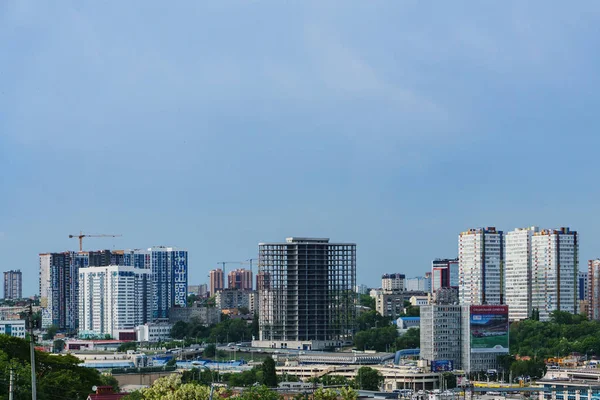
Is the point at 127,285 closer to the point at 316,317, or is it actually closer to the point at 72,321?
the point at 72,321

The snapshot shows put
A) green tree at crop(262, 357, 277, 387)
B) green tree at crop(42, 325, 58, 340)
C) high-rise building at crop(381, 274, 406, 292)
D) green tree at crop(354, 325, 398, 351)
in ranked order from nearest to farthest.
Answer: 1. green tree at crop(262, 357, 277, 387)
2. green tree at crop(354, 325, 398, 351)
3. green tree at crop(42, 325, 58, 340)
4. high-rise building at crop(381, 274, 406, 292)

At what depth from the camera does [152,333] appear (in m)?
69.2

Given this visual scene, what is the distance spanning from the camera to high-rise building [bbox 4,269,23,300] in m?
113

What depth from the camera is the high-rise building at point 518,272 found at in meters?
60.1

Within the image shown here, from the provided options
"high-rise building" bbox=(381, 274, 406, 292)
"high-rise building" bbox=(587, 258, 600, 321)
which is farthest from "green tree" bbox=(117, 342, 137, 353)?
"high-rise building" bbox=(381, 274, 406, 292)

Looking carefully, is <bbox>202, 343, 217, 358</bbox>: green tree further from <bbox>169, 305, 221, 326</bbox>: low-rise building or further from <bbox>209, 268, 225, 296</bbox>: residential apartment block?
<bbox>209, 268, 225, 296</bbox>: residential apartment block

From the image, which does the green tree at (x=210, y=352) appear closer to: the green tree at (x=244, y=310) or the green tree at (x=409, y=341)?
the green tree at (x=409, y=341)

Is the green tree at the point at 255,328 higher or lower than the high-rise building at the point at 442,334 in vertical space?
lower

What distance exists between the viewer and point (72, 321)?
79.3 meters

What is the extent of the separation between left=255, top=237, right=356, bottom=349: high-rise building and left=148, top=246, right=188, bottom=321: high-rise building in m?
23.6

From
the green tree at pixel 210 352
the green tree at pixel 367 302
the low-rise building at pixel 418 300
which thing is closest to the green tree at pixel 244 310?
the green tree at pixel 367 302

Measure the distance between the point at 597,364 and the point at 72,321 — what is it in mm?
44071

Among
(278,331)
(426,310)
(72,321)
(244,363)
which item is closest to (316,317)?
(278,331)

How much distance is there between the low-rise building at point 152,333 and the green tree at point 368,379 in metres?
29.3
